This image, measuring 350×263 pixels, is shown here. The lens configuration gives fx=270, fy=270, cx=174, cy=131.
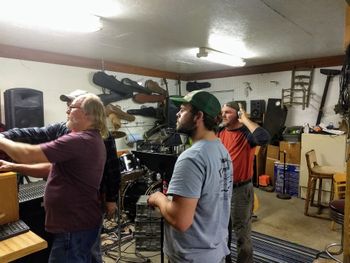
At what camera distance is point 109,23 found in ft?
8.77

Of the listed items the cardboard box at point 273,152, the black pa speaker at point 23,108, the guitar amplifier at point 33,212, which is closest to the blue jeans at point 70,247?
the guitar amplifier at point 33,212

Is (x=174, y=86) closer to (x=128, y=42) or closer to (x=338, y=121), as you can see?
(x=128, y=42)

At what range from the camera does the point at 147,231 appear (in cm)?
296

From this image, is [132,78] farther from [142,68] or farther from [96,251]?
[96,251]

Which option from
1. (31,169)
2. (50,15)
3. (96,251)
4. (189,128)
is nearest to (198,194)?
(189,128)

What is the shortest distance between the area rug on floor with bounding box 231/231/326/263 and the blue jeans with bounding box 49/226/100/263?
5.61ft

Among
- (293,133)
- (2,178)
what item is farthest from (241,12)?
(293,133)

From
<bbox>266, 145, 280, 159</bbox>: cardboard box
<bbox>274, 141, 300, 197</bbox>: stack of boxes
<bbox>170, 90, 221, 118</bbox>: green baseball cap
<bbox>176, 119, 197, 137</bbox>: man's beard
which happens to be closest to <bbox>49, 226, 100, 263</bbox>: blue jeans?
<bbox>176, 119, 197, 137</bbox>: man's beard

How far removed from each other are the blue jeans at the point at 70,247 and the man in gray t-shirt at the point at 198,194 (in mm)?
543

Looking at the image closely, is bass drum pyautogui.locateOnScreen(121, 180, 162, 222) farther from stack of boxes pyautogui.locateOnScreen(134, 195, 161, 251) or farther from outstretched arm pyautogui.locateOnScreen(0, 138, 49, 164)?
outstretched arm pyautogui.locateOnScreen(0, 138, 49, 164)

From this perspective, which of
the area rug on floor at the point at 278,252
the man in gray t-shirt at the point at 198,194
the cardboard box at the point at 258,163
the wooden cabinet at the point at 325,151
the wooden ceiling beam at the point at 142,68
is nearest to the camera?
the man in gray t-shirt at the point at 198,194

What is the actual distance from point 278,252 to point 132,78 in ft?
12.6

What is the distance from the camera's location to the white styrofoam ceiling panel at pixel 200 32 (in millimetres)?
2258

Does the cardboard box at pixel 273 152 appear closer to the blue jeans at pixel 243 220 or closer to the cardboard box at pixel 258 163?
the cardboard box at pixel 258 163
